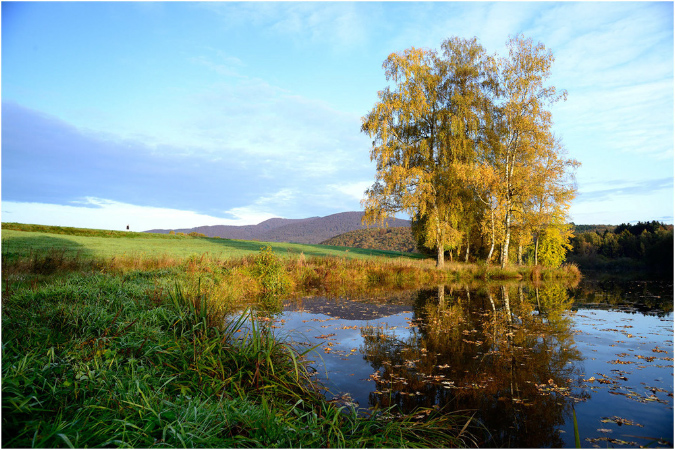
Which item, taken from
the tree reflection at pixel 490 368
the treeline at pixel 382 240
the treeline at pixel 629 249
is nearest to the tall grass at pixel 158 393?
the tree reflection at pixel 490 368

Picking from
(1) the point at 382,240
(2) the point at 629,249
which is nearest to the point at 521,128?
(1) the point at 382,240

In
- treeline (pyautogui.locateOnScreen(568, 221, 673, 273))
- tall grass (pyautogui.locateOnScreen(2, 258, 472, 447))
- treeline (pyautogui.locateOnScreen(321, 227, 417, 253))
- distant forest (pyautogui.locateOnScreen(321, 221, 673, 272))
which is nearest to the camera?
tall grass (pyautogui.locateOnScreen(2, 258, 472, 447))

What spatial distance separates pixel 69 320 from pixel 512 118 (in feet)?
75.6

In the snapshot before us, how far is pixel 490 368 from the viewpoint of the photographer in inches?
223

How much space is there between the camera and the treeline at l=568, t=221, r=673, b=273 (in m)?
42.1

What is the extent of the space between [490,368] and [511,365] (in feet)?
1.47

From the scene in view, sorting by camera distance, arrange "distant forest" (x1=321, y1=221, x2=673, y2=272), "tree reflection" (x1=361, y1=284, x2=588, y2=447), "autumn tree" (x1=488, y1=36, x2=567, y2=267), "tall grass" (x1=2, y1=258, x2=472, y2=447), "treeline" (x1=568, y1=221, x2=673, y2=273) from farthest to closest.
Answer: "distant forest" (x1=321, y1=221, x2=673, y2=272) < "treeline" (x1=568, y1=221, x2=673, y2=273) < "autumn tree" (x1=488, y1=36, x2=567, y2=267) < "tree reflection" (x1=361, y1=284, x2=588, y2=447) < "tall grass" (x1=2, y1=258, x2=472, y2=447)

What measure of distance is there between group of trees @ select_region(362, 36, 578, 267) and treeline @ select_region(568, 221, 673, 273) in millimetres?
26360

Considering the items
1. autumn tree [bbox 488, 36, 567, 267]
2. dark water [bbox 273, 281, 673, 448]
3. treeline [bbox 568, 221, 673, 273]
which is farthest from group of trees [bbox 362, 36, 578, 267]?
treeline [bbox 568, 221, 673, 273]

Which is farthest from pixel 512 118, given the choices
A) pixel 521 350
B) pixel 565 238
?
pixel 521 350

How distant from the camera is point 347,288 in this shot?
16.5m

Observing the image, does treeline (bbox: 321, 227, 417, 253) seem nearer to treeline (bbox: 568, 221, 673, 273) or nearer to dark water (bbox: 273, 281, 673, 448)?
treeline (bbox: 568, 221, 673, 273)

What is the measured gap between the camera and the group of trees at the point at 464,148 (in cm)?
2117

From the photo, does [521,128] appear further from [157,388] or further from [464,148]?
[157,388]
